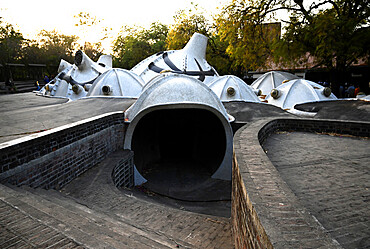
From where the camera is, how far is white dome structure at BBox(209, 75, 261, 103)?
13.6 meters

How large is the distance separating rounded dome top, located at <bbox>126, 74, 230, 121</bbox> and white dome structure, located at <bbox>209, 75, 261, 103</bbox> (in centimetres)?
519

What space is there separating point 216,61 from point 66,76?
44.8 feet

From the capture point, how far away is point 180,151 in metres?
11.2

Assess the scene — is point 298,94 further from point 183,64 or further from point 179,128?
point 179,128

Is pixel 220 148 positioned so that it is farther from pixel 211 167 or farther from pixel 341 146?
pixel 341 146

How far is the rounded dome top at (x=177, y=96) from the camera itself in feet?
25.5

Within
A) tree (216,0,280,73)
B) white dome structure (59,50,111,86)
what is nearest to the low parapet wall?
tree (216,0,280,73)

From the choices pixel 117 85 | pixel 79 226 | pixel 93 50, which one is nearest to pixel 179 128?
pixel 117 85

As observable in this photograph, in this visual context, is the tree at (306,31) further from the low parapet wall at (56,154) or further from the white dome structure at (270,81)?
the low parapet wall at (56,154)

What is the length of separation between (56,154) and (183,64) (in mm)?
14614

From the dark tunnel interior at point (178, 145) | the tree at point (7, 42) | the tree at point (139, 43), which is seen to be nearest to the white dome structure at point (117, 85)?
the dark tunnel interior at point (178, 145)

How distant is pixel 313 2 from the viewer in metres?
13.7

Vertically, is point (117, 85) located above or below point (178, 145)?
above

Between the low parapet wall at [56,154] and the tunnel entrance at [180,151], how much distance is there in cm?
202
